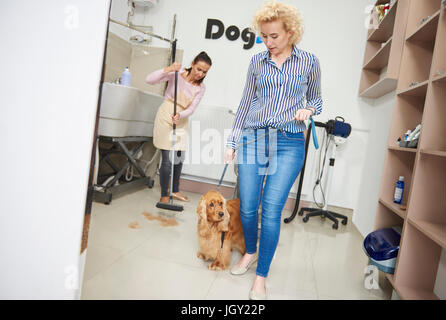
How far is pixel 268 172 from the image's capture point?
1356mm

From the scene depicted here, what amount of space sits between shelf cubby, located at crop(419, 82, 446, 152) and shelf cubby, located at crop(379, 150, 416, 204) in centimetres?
43

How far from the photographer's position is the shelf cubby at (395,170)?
181 cm

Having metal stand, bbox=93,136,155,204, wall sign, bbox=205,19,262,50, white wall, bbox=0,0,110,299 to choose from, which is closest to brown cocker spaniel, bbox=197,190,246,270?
white wall, bbox=0,0,110,299

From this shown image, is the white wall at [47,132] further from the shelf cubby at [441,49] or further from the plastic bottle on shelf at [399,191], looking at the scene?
the plastic bottle on shelf at [399,191]

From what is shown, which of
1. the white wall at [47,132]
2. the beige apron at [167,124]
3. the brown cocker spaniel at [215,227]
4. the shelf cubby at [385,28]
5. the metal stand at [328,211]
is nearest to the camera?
the white wall at [47,132]

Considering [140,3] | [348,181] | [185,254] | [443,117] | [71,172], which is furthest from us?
[140,3]

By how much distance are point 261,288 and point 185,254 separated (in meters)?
0.54

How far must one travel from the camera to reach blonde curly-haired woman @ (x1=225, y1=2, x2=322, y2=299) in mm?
1296

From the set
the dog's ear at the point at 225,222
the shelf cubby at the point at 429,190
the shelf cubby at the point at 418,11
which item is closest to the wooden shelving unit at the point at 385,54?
the shelf cubby at the point at 418,11

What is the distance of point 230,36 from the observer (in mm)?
3203

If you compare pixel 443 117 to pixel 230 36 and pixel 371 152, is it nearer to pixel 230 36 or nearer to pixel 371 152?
pixel 371 152
